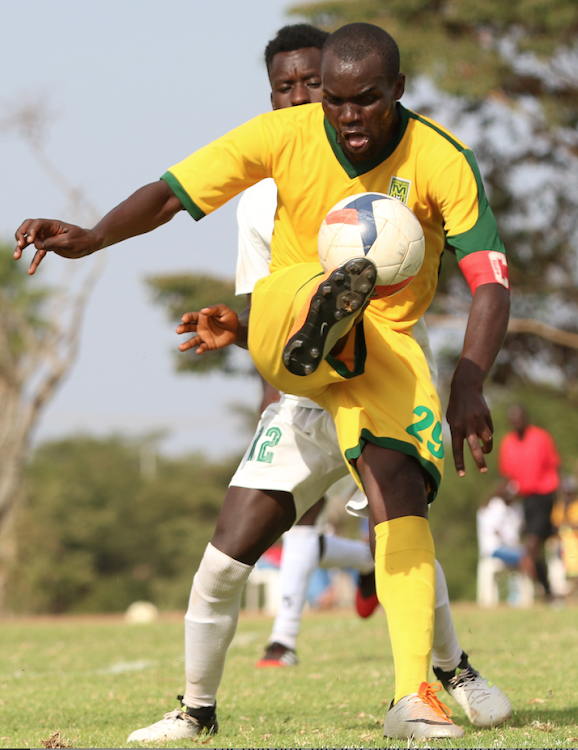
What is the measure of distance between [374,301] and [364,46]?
2.76ft

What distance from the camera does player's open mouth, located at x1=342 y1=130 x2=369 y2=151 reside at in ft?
10.6

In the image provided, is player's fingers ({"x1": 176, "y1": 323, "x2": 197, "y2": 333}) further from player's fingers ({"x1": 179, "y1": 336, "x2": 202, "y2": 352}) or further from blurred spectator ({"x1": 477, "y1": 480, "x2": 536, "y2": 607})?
blurred spectator ({"x1": 477, "y1": 480, "x2": 536, "y2": 607})

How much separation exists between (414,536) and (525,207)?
19.3m

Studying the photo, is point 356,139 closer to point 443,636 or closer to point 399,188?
point 399,188

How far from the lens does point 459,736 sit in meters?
2.97

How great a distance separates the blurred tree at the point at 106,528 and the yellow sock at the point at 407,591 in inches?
1642

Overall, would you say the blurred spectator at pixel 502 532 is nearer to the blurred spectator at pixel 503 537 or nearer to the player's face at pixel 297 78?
the blurred spectator at pixel 503 537

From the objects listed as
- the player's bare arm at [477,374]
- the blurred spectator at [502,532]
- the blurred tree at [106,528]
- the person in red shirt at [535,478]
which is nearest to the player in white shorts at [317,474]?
the player's bare arm at [477,374]

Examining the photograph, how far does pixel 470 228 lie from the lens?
325cm

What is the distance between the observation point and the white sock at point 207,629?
357 cm

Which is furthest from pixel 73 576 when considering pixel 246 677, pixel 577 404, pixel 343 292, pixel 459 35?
pixel 343 292

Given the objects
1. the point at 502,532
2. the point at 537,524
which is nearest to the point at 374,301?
the point at 537,524

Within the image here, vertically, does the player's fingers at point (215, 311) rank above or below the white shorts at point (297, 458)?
above

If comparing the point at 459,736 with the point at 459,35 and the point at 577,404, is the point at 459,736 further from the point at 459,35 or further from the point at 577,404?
the point at 577,404
